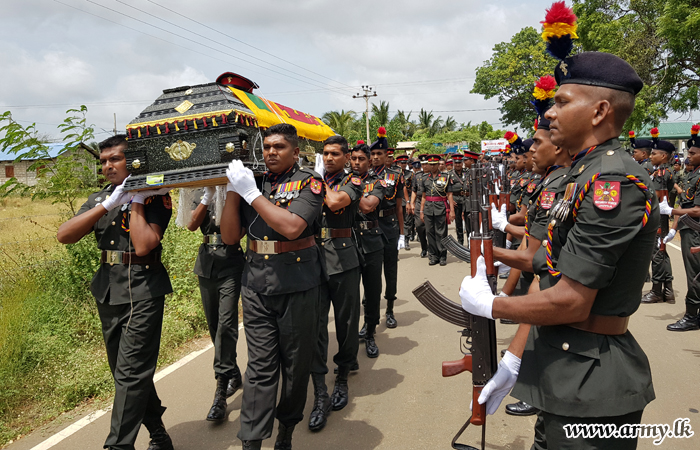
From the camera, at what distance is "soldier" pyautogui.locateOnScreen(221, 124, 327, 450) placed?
2.99 metres

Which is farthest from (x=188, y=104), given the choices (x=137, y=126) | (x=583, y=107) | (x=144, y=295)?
(x=583, y=107)

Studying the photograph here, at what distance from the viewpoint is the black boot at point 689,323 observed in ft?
19.3

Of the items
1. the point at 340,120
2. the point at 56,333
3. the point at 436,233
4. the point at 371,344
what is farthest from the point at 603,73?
the point at 340,120

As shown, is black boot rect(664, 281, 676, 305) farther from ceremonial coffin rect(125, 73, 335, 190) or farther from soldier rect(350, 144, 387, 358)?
ceremonial coffin rect(125, 73, 335, 190)

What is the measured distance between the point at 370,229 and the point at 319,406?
7.34 feet

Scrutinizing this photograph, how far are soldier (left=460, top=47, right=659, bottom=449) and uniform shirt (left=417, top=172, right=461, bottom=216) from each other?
8837 millimetres

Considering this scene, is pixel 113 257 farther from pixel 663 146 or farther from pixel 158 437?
pixel 663 146

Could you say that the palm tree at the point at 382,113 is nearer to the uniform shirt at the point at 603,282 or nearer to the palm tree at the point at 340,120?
the palm tree at the point at 340,120

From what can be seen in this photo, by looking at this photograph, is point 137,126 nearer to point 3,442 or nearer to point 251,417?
point 251,417

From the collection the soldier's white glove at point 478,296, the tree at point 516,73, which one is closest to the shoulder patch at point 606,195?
the soldier's white glove at point 478,296

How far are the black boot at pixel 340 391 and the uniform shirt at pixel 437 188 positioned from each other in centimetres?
686

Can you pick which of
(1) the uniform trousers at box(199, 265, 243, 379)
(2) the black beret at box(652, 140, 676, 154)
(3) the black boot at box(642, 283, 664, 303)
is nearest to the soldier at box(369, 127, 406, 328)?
(1) the uniform trousers at box(199, 265, 243, 379)

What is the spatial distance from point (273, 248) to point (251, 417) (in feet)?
3.55

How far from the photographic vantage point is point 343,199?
171 inches
